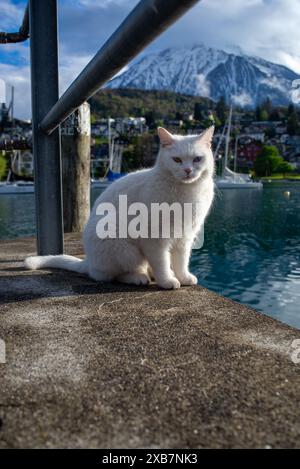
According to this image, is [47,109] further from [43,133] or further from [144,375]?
[144,375]

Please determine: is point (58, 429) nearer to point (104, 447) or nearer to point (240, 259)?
point (104, 447)

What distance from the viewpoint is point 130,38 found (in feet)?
3.74

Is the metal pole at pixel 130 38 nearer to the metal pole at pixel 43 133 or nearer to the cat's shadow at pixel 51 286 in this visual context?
the cat's shadow at pixel 51 286

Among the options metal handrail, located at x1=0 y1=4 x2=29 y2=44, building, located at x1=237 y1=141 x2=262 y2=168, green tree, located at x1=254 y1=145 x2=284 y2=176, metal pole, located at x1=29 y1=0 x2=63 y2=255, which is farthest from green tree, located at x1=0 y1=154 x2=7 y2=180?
metal pole, located at x1=29 y1=0 x2=63 y2=255

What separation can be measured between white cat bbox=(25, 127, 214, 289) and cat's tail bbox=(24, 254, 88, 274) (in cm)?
16

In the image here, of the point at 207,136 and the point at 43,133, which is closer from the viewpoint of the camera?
the point at 207,136

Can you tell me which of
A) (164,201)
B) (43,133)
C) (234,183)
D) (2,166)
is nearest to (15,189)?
(2,166)

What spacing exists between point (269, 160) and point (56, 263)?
47.4 meters

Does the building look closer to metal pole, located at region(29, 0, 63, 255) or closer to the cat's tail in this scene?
metal pole, located at region(29, 0, 63, 255)

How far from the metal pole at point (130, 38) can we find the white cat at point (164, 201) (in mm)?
876

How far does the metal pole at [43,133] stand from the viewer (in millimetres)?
2908

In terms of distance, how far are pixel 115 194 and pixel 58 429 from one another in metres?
1.99

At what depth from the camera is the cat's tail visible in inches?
116

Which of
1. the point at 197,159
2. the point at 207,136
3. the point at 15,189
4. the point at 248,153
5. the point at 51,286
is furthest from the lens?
the point at 248,153
